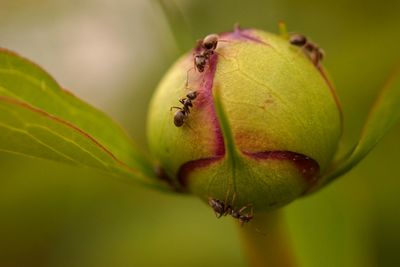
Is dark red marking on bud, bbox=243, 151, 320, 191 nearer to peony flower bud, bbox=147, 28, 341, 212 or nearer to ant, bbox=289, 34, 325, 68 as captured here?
peony flower bud, bbox=147, 28, 341, 212

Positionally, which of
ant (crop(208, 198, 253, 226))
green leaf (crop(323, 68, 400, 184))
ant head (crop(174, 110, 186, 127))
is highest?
ant head (crop(174, 110, 186, 127))

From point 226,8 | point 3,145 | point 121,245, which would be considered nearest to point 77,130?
point 3,145

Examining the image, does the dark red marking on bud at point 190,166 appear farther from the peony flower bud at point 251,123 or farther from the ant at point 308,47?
the ant at point 308,47

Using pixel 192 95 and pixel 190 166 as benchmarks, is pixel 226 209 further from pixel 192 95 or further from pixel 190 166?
pixel 192 95

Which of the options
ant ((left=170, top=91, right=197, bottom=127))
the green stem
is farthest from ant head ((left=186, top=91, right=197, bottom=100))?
the green stem

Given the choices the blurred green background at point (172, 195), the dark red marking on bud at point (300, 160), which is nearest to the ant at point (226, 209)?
the dark red marking on bud at point (300, 160)

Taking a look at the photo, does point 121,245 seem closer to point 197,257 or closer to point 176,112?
point 197,257

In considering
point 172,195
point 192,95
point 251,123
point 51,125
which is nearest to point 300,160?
point 251,123
